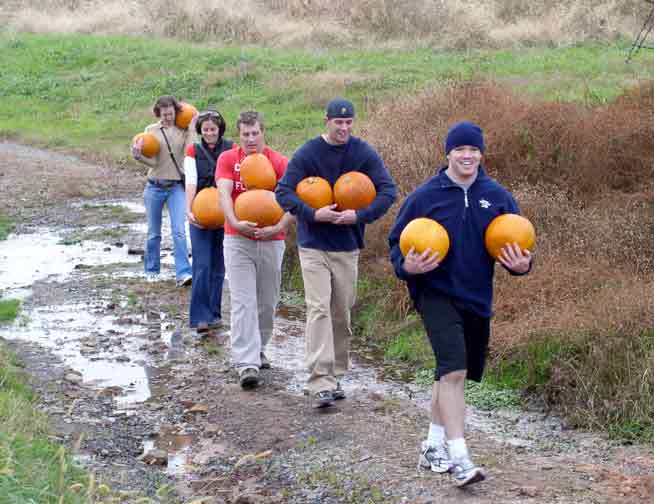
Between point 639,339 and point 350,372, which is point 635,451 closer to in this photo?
point 639,339

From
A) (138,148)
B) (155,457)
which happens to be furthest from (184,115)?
(155,457)

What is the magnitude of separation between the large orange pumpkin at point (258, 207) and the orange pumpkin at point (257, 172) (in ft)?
0.18

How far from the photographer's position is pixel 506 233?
604 centimetres

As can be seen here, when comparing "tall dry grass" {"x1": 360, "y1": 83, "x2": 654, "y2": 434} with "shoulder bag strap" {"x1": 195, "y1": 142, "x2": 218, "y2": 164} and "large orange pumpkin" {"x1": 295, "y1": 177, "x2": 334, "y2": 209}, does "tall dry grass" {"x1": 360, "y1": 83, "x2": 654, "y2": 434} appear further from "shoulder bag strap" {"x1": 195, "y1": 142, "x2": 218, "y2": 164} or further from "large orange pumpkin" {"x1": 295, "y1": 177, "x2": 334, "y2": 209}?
"shoulder bag strap" {"x1": 195, "y1": 142, "x2": 218, "y2": 164}

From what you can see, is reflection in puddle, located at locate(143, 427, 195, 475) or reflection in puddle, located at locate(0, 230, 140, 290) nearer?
reflection in puddle, located at locate(143, 427, 195, 475)

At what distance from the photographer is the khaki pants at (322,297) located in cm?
778

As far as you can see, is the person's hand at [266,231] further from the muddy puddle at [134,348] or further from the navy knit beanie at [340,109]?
the navy knit beanie at [340,109]

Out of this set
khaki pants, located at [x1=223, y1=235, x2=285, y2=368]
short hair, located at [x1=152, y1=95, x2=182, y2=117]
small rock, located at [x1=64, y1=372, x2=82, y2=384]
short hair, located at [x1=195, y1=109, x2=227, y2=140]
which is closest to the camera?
khaki pants, located at [x1=223, y1=235, x2=285, y2=368]

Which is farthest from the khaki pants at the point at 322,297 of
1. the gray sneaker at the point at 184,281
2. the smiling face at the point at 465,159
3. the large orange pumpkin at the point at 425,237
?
the gray sneaker at the point at 184,281

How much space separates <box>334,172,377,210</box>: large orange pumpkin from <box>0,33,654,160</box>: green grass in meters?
7.64

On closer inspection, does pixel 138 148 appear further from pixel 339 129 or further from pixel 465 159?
pixel 465 159

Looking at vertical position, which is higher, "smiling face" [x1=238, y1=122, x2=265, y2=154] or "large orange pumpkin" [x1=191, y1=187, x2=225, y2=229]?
"smiling face" [x1=238, y1=122, x2=265, y2=154]

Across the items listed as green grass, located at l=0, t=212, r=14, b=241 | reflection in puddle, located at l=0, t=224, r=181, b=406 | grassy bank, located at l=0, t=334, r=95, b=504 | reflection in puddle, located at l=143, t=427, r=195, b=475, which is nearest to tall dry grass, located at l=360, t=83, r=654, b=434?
reflection in puddle, located at l=0, t=224, r=181, b=406

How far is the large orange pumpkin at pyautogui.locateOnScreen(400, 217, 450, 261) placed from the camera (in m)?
6.01
